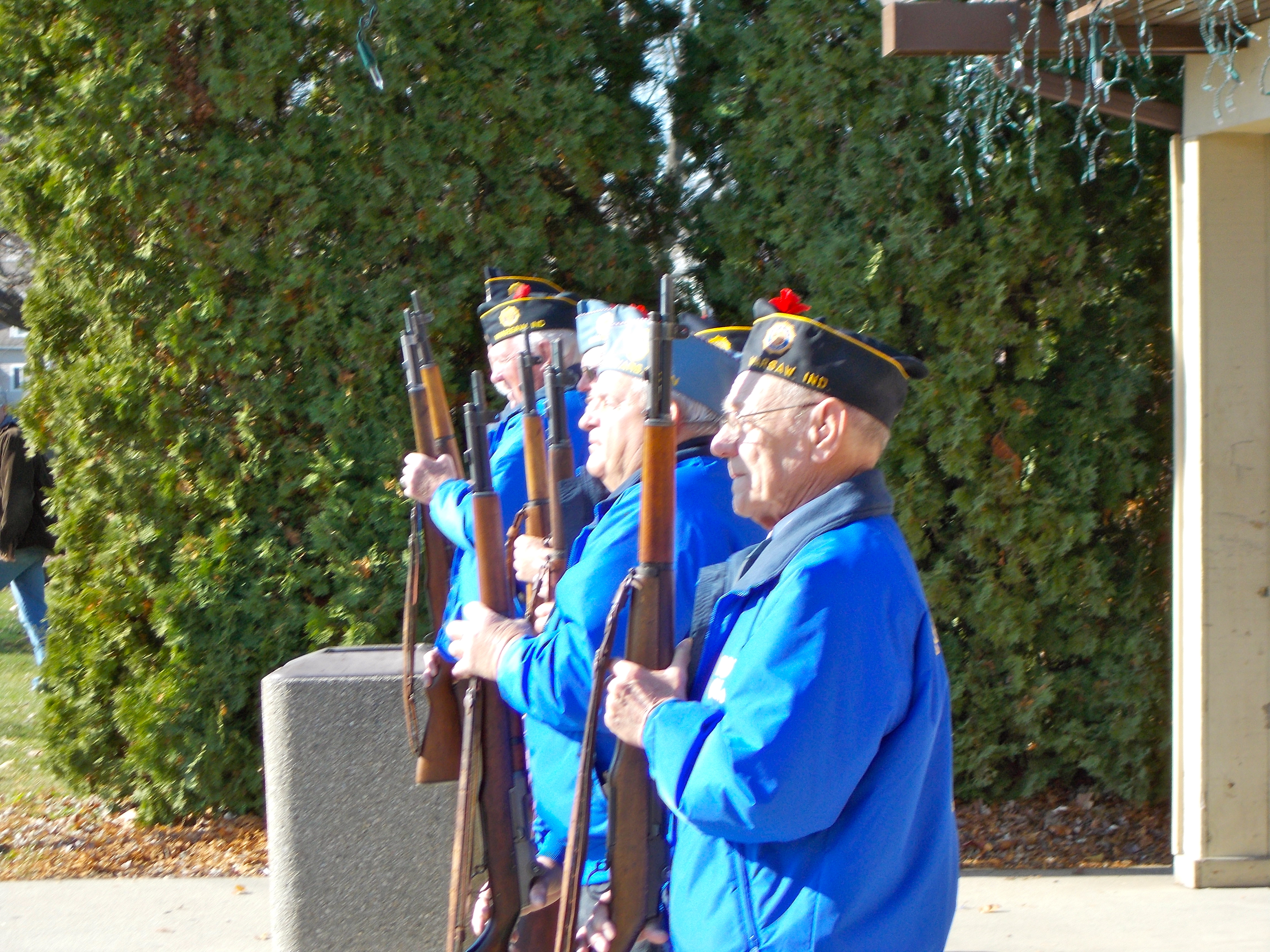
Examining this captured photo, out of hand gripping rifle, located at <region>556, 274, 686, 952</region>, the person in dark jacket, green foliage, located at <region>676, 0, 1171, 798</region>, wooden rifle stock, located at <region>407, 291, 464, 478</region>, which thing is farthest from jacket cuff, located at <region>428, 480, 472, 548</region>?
the person in dark jacket

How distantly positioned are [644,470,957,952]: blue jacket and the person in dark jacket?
6.94 m

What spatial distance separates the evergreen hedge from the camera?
16.3 ft

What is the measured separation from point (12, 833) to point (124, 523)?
1440 mm

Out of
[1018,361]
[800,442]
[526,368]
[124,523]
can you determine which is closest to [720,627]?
[800,442]

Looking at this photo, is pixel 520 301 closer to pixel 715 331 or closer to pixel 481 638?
pixel 715 331

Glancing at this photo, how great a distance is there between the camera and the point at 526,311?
171 inches

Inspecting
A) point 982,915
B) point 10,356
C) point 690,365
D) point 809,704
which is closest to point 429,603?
point 690,365

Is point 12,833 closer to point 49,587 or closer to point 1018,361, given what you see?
point 49,587

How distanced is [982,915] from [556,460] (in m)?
2.43

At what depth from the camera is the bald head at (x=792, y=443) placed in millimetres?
2012

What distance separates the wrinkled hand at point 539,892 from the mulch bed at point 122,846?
236 centimetres

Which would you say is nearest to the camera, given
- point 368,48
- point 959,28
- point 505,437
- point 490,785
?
point 490,785

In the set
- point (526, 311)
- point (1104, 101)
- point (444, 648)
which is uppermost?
point (1104, 101)

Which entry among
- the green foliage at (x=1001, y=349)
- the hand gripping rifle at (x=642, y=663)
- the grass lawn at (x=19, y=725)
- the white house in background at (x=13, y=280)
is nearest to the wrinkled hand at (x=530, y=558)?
the hand gripping rifle at (x=642, y=663)
